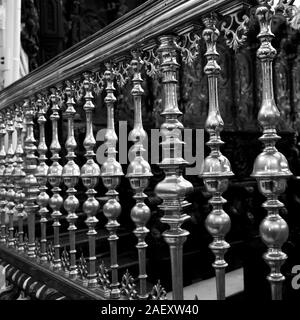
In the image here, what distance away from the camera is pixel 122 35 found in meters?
1.39

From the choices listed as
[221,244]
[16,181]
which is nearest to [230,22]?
[221,244]

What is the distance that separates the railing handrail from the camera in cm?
110

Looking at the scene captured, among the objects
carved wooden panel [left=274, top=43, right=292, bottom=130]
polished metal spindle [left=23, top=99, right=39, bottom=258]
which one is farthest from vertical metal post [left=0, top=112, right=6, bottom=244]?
carved wooden panel [left=274, top=43, right=292, bottom=130]

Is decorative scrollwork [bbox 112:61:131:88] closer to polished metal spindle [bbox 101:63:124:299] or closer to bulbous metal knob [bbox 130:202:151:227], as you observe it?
polished metal spindle [bbox 101:63:124:299]

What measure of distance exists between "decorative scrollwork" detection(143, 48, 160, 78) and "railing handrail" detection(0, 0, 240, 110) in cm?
6

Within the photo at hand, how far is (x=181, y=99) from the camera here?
5.43 m

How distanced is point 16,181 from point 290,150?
3.82 m

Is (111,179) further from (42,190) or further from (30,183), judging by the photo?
(30,183)

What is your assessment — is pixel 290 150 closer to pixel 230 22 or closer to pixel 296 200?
pixel 296 200

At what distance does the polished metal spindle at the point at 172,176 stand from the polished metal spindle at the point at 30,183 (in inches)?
47.2

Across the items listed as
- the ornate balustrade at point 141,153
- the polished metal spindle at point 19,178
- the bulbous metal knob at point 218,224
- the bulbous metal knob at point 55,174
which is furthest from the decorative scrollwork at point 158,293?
the polished metal spindle at point 19,178

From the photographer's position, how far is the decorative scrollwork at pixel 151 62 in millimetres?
1339

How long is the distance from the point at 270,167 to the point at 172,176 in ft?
1.14

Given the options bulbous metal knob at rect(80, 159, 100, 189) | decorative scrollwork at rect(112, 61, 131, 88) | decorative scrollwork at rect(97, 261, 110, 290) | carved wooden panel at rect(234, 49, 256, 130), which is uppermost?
carved wooden panel at rect(234, 49, 256, 130)
